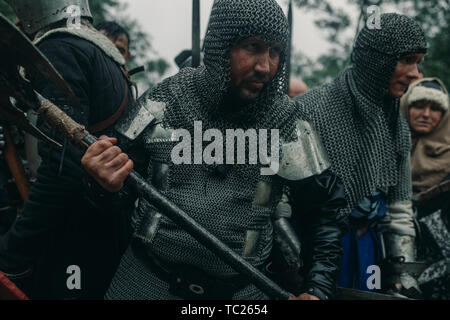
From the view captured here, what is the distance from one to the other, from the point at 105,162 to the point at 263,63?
0.75 meters

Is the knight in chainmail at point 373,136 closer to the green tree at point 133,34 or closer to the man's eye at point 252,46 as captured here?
the man's eye at point 252,46

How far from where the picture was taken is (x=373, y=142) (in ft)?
9.35

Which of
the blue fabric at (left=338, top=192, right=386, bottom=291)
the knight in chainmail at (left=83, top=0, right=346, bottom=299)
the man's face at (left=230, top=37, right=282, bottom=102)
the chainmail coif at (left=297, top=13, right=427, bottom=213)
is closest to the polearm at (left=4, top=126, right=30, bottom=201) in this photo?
the knight in chainmail at (left=83, top=0, right=346, bottom=299)

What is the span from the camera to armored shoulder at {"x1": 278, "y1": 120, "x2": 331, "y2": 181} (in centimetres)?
206

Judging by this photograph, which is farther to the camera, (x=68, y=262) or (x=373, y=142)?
(x=373, y=142)

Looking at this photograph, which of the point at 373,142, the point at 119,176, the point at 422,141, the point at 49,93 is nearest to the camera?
the point at 119,176

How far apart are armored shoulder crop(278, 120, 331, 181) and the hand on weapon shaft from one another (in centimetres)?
72

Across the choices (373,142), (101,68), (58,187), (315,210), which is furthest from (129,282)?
(373,142)

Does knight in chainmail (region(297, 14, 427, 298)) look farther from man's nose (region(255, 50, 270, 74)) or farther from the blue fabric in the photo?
man's nose (region(255, 50, 270, 74))

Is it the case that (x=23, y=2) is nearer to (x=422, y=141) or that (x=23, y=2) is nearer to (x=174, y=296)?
(x=174, y=296)

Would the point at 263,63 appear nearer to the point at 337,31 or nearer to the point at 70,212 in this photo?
the point at 70,212

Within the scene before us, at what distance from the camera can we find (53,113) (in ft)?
5.74
